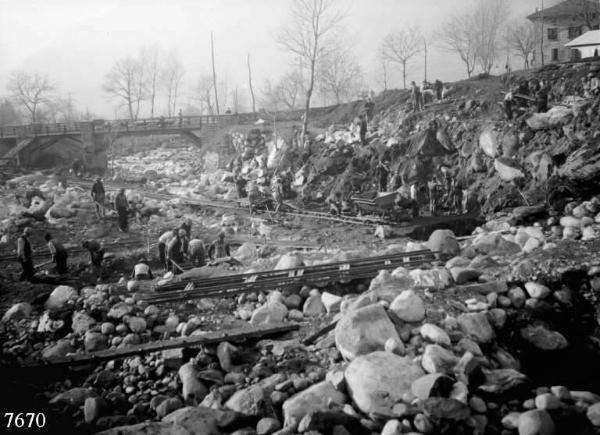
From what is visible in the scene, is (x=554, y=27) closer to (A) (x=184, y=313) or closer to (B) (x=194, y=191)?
(B) (x=194, y=191)

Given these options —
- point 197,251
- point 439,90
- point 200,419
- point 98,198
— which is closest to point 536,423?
point 200,419

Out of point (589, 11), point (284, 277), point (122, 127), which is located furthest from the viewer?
point (122, 127)

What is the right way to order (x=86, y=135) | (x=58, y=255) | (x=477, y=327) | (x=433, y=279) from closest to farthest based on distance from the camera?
(x=477, y=327) → (x=433, y=279) → (x=58, y=255) → (x=86, y=135)

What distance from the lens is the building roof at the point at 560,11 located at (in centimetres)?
3188

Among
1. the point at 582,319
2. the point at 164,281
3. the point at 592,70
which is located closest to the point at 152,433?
the point at 164,281

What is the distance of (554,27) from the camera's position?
33.5 meters

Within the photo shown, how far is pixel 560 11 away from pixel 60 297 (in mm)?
36778

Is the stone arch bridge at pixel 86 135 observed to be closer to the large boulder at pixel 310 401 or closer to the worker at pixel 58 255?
the worker at pixel 58 255

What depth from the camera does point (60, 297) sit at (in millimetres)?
9172

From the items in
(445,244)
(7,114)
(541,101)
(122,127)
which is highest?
(7,114)

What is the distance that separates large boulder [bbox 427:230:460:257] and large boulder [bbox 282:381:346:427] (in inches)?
198

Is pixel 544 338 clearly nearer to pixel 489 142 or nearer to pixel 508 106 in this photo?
pixel 489 142

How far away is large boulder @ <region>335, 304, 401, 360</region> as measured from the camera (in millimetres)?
5891

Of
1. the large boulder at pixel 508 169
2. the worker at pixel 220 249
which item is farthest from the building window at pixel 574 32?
the worker at pixel 220 249
